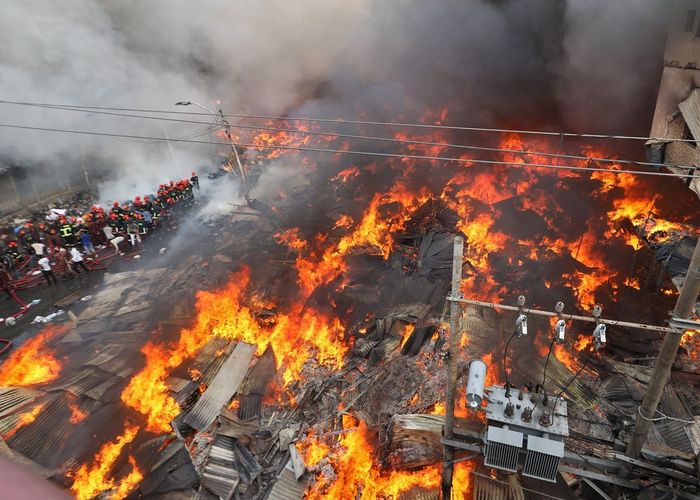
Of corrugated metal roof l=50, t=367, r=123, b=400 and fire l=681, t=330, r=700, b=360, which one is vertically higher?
fire l=681, t=330, r=700, b=360

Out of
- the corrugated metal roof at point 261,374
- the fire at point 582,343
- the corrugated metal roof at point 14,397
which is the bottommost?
the corrugated metal roof at point 14,397

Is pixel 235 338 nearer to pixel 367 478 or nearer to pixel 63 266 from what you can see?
pixel 367 478

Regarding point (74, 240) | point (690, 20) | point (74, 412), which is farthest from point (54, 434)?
point (690, 20)

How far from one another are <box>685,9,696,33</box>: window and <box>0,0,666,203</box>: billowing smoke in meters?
3.93

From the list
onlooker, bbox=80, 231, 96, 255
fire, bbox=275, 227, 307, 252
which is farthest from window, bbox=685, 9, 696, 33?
onlooker, bbox=80, 231, 96, 255

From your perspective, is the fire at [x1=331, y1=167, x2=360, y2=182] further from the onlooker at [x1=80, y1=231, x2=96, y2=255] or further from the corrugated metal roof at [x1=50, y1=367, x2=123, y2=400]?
the corrugated metal roof at [x1=50, y1=367, x2=123, y2=400]

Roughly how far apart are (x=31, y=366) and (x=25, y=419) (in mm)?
2560

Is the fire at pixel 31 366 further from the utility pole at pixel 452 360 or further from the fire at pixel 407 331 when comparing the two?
the utility pole at pixel 452 360

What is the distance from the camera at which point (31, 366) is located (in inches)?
427

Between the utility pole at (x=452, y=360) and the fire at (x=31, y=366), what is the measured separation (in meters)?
9.74

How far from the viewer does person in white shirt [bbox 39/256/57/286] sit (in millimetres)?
14711

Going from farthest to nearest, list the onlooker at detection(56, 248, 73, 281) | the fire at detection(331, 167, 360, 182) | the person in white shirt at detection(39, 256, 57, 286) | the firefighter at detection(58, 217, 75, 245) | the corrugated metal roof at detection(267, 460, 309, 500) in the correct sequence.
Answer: the fire at detection(331, 167, 360, 182) < the firefighter at detection(58, 217, 75, 245) < the onlooker at detection(56, 248, 73, 281) < the person in white shirt at detection(39, 256, 57, 286) < the corrugated metal roof at detection(267, 460, 309, 500)

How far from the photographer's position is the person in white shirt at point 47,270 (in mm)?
14711

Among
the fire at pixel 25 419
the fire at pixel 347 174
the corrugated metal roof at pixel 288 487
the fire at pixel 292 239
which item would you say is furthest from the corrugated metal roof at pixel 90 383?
the fire at pixel 347 174
